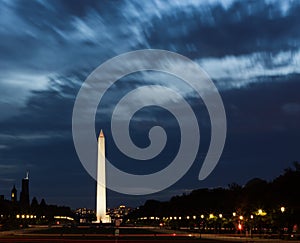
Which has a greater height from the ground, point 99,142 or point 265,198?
point 99,142

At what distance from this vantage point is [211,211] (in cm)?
12431

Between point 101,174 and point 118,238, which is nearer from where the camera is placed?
point 118,238

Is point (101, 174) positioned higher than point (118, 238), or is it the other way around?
point (101, 174)

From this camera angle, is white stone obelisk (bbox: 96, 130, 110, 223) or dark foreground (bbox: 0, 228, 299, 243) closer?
dark foreground (bbox: 0, 228, 299, 243)

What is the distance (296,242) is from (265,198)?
3065 cm

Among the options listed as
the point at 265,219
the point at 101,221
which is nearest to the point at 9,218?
the point at 101,221

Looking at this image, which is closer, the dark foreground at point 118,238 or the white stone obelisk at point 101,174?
the dark foreground at point 118,238

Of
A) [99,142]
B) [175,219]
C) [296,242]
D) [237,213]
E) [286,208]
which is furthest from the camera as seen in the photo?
[175,219]

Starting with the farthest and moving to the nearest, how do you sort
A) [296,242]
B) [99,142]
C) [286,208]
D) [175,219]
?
[175,219]
[99,142]
[286,208]
[296,242]

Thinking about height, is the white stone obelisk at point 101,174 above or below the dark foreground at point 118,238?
above

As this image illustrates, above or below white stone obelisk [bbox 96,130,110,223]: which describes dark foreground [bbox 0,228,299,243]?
below

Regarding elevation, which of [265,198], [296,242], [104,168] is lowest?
[296,242]

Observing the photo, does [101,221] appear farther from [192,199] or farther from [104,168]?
[104,168]

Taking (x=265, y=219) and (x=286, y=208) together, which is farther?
(x=265, y=219)
